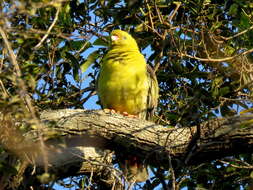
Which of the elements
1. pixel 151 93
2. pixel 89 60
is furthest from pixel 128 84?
pixel 89 60

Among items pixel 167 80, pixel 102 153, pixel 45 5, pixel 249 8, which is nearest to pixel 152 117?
pixel 167 80

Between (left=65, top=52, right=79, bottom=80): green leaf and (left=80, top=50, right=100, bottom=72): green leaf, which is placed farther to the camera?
(left=80, top=50, right=100, bottom=72): green leaf

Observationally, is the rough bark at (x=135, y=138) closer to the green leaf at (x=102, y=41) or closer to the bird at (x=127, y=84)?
the bird at (x=127, y=84)

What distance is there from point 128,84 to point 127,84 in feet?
0.04

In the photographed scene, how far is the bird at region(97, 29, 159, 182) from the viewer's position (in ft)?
15.3

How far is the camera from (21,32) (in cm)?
222

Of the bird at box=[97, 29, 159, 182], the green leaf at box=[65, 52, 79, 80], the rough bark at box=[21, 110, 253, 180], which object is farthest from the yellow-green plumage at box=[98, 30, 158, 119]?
the rough bark at box=[21, 110, 253, 180]

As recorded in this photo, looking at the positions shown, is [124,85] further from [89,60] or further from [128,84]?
[89,60]

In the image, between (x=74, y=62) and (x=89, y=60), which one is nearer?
(x=74, y=62)

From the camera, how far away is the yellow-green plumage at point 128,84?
4648mm

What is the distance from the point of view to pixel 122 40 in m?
4.99

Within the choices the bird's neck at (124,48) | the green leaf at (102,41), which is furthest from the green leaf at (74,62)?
the bird's neck at (124,48)

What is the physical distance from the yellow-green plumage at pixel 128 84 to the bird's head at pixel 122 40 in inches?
1.0

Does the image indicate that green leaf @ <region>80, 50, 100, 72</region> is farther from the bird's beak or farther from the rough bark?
the rough bark
